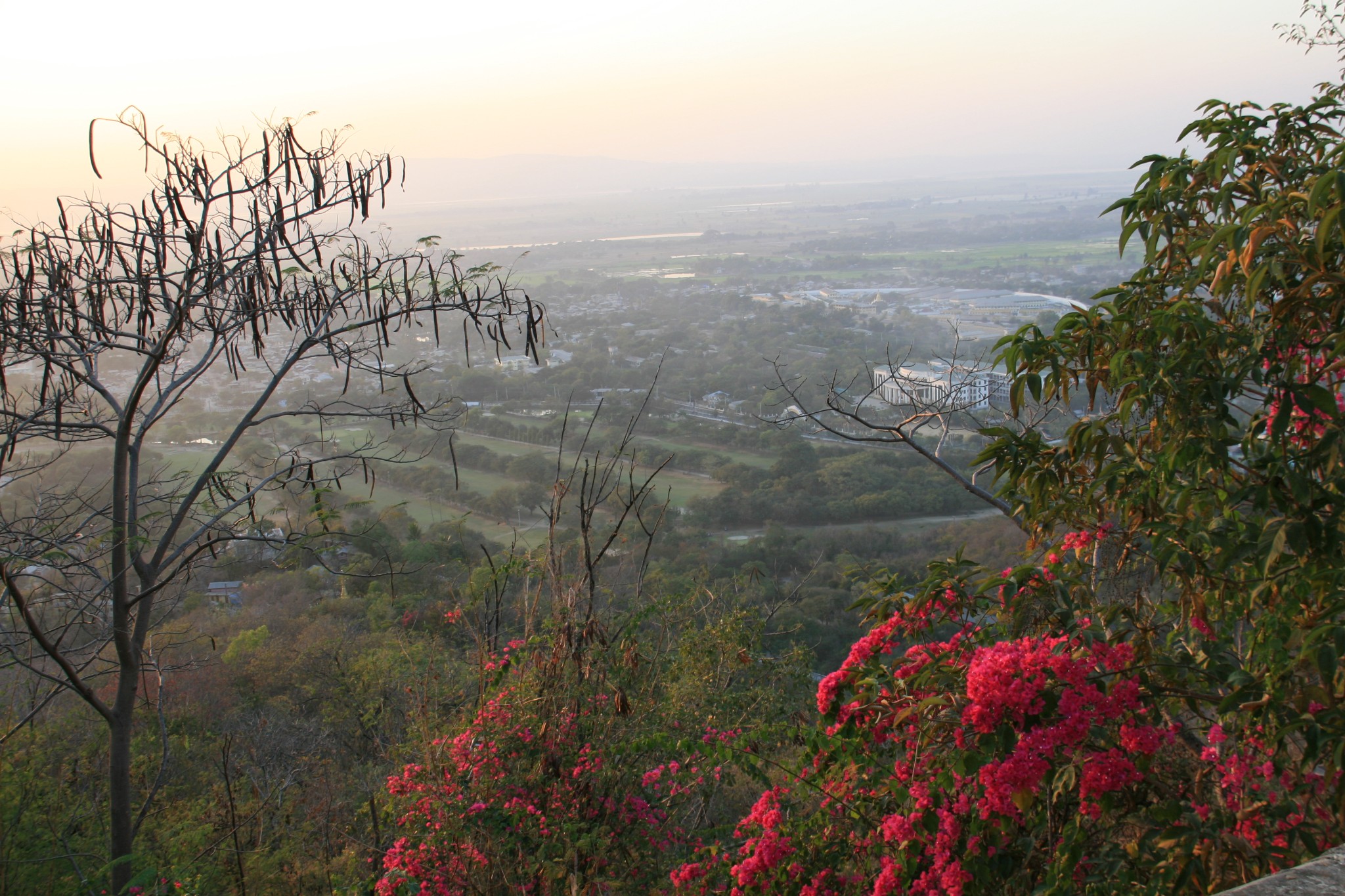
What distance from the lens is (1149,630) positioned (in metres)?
1.70

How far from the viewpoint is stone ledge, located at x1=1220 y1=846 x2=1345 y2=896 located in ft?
2.92

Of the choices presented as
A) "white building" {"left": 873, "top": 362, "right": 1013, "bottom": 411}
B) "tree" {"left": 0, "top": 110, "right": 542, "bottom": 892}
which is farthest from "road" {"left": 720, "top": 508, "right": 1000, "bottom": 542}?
"tree" {"left": 0, "top": 110, "right": 542, "bottom": 892}

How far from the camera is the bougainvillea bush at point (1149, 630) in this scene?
1.44 metres

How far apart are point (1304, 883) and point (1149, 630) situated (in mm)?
851

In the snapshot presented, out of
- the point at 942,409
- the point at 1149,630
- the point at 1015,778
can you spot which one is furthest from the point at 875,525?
the point at 1015,778

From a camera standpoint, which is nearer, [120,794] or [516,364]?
[120,794]

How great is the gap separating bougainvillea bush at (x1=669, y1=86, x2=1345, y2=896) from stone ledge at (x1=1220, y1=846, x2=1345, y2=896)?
1.25ft

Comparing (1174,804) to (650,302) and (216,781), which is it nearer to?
(216,781)

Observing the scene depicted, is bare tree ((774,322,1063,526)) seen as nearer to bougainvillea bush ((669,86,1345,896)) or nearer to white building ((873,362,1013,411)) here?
white building ((873,362,1013,411))

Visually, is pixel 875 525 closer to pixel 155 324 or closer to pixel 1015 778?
pixel 155 324

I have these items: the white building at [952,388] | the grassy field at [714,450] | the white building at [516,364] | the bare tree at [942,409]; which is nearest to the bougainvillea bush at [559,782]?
the bare tree at [942,409]

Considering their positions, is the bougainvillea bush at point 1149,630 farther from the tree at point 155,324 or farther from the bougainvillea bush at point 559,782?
the tree at point 155,324

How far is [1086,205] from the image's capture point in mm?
32312

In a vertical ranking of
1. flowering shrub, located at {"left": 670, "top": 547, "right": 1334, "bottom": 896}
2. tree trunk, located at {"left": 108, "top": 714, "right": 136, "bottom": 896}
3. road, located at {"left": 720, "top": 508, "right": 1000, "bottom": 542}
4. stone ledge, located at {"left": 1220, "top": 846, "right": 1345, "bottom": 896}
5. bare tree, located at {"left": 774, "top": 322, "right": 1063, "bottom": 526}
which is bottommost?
road, located at {"left": 720, "top": 508, "right": 1000, "bottom": 542}
